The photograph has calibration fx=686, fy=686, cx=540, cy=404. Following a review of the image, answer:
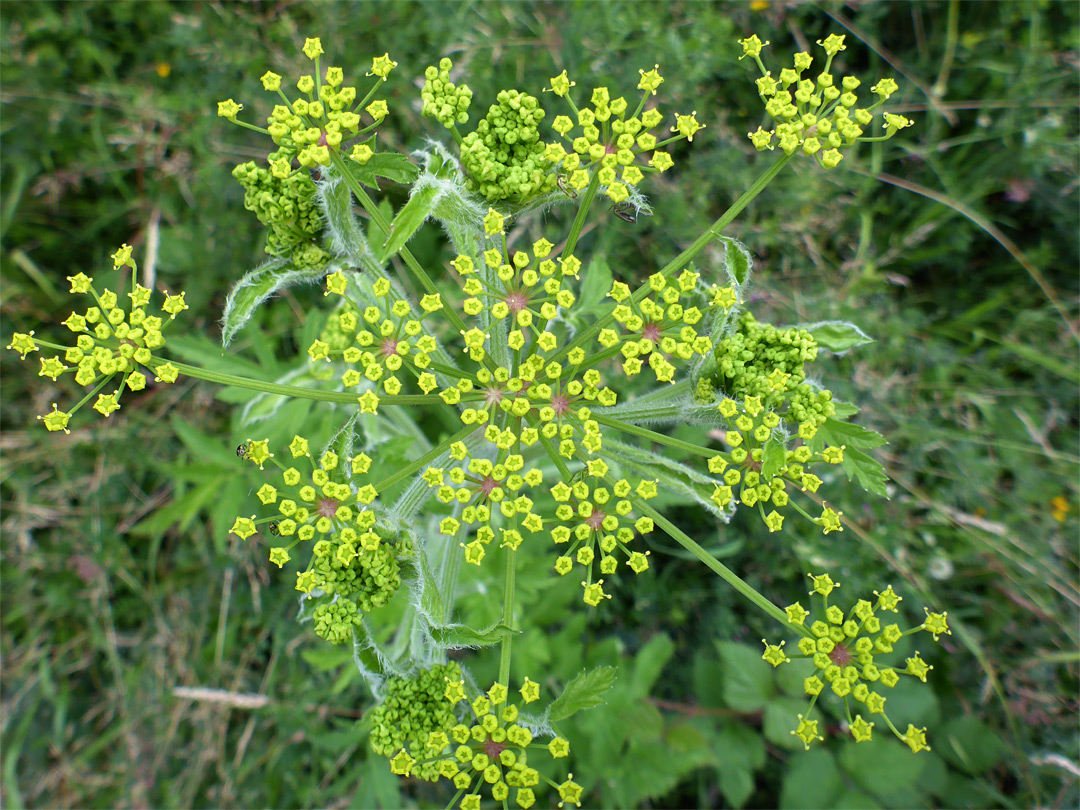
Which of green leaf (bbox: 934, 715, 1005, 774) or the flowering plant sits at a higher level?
the flowering plant

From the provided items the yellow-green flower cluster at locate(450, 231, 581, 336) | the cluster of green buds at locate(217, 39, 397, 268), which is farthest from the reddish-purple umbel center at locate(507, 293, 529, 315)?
the cluster of green buds at locate(217, 39, 397, 268)

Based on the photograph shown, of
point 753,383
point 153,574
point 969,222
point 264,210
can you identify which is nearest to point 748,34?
point 969,222

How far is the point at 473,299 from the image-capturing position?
3613 mm

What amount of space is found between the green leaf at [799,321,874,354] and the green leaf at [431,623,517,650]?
7.86 ft

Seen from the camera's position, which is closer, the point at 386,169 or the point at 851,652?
A: the point at 386,169

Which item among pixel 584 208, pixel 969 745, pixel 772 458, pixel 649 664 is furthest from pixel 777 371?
pixel 969 745

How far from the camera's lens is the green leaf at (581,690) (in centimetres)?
345

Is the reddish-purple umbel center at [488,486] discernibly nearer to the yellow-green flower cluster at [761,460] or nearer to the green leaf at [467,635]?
the green leaf at [467,635]

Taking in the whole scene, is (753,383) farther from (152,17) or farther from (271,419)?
(152,17)

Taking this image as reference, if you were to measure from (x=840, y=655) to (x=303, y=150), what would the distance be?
3688 millimetres

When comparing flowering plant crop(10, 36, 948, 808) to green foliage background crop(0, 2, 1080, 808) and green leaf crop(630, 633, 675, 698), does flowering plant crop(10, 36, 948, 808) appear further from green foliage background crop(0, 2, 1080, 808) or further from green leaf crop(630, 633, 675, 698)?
green leaf crop(630, 633, 675, 698)

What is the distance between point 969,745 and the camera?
572 cm

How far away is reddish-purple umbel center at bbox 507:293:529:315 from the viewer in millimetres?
3607

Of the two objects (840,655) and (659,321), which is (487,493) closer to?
(659,321)
